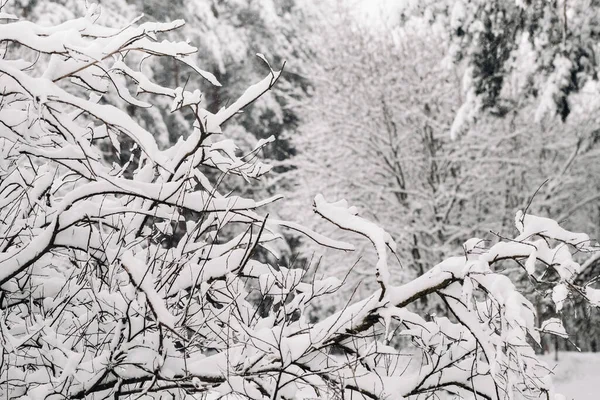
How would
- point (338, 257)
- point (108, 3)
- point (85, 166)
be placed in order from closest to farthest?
point (85, 166)
point (338, 257)
point (108, 3)

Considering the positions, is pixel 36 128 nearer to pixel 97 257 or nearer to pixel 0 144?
pixel 0 144

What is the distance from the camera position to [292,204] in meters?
13.0

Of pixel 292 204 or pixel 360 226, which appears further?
pixel 292 204

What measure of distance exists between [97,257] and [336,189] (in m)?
10.3

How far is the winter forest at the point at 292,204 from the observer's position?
2.07 meters

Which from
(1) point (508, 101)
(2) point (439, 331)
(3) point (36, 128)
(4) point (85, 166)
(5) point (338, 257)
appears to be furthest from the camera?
(5) point (338, 257)

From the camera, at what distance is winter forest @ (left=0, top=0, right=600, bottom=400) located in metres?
2.07

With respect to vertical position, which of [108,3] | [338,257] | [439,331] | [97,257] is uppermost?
[108,3]

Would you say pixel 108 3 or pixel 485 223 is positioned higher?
pixel 108 3

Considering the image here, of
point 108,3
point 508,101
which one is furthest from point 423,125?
point 108,3

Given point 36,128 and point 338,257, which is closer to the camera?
point 36,128

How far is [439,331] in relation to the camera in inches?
91.3

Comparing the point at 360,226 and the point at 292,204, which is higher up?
the point at 292,204

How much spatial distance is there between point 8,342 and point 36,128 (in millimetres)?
817
